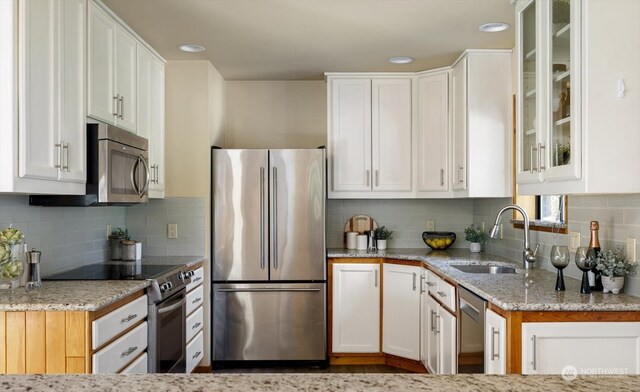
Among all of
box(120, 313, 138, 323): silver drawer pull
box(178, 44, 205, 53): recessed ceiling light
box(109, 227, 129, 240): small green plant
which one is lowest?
box(120, 313, 138, 323): silver drawer pull

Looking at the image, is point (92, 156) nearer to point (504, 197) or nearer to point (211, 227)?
point (211, 227)

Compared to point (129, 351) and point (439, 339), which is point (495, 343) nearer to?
point (439, 339)

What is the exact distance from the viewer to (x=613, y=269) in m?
2.38

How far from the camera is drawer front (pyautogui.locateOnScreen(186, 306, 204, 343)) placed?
3.77 metres

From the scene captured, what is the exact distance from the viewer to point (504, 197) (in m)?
4.05

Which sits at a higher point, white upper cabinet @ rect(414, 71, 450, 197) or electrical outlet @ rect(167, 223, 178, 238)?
white upper cabinet @ rect(414, 71, 450, 197)

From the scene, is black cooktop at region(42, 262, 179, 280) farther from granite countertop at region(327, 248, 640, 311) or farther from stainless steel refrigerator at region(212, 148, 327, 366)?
granite countertop at region(327, 248, 640, 311)

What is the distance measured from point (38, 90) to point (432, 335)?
9.22ft

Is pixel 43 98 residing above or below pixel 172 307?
above

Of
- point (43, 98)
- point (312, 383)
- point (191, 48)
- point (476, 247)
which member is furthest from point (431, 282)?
point (312, 383)

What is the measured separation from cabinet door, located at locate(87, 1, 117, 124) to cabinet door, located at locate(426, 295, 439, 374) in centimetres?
238

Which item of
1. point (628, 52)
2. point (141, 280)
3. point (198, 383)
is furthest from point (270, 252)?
point (198, 383)

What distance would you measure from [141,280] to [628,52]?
8.35 feet

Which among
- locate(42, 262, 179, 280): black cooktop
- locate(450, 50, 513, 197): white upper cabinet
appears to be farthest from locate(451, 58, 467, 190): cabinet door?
locate(42, 262, 179, 280): black cooktop
